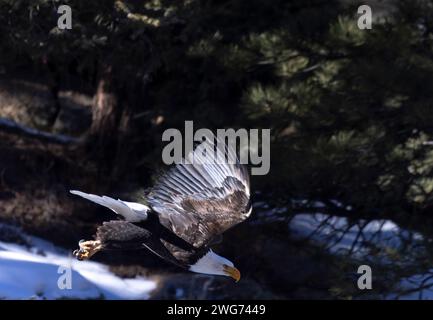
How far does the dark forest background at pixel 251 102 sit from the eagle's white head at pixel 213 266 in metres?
1.78

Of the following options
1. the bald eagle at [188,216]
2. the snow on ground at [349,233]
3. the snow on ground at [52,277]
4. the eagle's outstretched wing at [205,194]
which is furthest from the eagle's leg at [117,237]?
the snow on ground at [52,277]

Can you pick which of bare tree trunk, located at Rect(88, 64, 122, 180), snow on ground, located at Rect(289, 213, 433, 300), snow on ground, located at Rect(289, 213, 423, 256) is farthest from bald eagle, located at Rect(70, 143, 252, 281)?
bare tree trunk, located at Rect(88, 64, 122, 180)

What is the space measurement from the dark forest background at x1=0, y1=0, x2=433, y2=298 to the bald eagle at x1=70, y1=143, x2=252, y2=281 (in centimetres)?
149

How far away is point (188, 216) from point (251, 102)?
1766 millimetres

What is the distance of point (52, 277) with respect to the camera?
8.13 metres

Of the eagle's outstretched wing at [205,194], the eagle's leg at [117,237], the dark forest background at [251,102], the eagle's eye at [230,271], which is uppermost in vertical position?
the dark forest background at [251,102]

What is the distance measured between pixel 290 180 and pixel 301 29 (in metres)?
1.10

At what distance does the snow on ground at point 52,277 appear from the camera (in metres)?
7.85

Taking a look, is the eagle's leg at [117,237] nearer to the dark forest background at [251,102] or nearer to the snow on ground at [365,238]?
the dark forest background at [251,102]

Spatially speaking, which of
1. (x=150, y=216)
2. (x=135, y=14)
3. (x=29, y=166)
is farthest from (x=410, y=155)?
(x=29, y=166)

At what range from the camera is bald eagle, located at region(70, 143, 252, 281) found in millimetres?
4531

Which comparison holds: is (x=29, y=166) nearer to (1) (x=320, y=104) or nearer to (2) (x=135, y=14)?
(2) (x=135, y=14)

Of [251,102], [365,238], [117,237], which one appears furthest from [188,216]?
[365,238]
